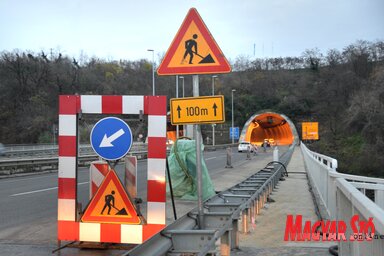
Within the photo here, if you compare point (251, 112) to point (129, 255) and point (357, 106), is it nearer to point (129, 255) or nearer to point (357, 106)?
point (357, 106)

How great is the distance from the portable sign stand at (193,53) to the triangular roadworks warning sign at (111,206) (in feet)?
3.25

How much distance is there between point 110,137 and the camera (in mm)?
6000

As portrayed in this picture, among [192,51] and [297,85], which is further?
[297,85]

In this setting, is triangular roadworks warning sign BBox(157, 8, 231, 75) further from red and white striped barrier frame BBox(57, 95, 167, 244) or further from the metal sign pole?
red and white striped barrier frame BBox(57, 95, 167, 244)

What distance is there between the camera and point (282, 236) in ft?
24.5

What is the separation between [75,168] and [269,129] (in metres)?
96.1

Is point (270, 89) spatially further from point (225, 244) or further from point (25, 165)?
point (225, 244)

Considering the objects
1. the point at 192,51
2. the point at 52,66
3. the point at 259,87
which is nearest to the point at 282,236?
the point at 192,51

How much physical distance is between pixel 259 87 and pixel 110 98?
118 meters

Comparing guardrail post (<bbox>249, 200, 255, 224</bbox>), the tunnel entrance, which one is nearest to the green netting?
guardrail post (<bbox>249, 200, 255, 224</bbox>)

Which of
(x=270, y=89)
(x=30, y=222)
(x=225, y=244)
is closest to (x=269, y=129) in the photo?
(x=270, y=89)

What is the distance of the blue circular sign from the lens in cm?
596

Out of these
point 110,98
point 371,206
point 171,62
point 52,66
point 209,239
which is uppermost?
point 52,66

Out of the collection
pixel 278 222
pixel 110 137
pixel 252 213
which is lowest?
pixel 278 222
